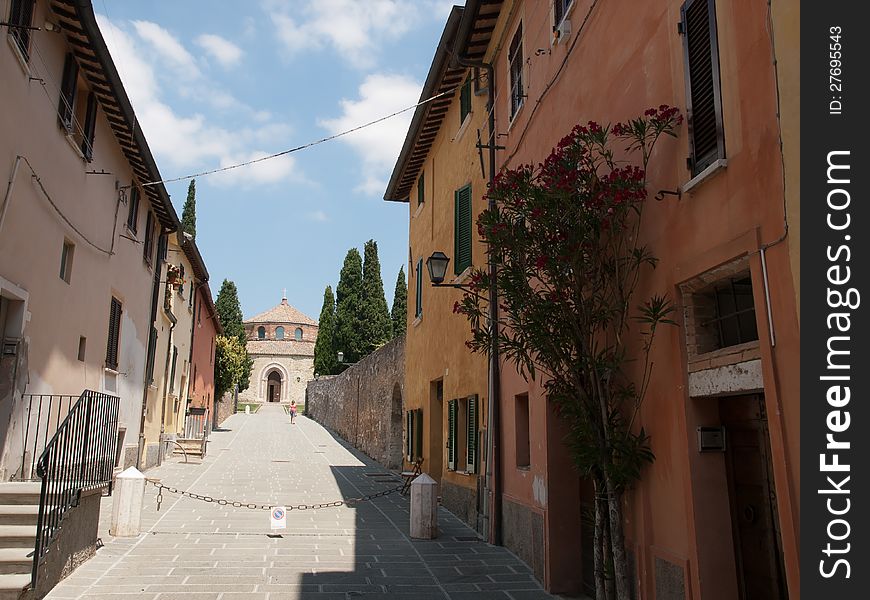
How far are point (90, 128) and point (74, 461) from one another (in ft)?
19.1

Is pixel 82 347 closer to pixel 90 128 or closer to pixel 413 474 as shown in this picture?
pixel 90 128

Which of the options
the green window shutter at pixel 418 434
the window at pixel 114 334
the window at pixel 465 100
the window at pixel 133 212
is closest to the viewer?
the window at pixel 465 100

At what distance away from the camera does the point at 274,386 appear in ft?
212

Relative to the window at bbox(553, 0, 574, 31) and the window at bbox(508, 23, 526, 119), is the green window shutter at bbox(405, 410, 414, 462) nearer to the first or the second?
the window at bbox(508, 23, 526, 119)

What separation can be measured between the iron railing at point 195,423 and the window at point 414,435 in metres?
11.5

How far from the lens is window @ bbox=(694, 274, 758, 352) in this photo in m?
4.31

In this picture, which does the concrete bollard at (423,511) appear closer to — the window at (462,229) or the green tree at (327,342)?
the window at (462,229)

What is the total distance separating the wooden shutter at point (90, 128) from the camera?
10101mm

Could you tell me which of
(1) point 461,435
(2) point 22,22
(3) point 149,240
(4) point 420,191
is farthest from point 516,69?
(3) point 149,240

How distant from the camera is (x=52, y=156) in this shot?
28.8ft

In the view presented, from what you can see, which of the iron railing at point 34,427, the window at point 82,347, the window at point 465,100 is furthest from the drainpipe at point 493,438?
the window at point 82,347

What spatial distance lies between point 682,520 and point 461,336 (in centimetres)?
692
